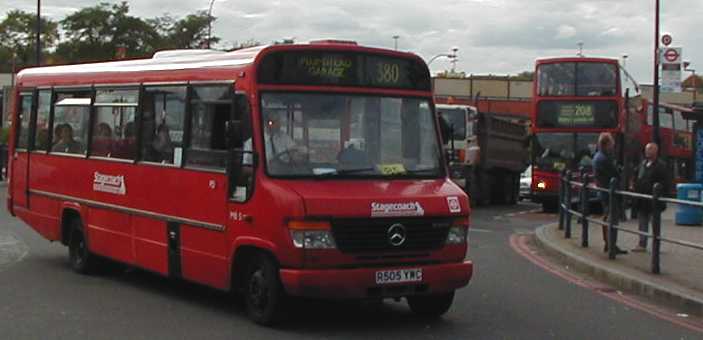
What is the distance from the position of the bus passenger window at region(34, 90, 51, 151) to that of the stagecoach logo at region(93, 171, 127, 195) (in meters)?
1.81

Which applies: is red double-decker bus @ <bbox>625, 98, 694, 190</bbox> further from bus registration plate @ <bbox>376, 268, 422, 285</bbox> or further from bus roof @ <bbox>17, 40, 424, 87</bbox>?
bus registration plate @ <bbox>376, 268, 422, 285</bbox>

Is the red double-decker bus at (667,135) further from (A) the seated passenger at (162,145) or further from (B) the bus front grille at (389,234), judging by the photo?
(B) the bus front grille at (389,234)

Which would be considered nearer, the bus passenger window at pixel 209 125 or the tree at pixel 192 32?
the bus passenger window at pixel 209 125

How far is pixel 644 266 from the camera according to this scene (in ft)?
44.5

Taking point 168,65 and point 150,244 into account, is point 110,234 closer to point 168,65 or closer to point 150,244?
point 150,244

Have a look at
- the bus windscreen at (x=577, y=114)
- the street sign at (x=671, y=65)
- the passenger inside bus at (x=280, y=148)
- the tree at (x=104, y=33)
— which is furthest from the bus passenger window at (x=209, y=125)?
the tree at (x=104, y=33)

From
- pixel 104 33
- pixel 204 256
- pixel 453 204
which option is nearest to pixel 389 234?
pixel 453 204

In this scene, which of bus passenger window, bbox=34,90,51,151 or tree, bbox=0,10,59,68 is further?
tree, bbox=0,10,59,68

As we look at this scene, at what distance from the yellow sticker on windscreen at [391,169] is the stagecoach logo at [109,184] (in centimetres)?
356

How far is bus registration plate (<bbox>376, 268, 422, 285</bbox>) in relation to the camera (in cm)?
907

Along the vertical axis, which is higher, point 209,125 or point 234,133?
point 209,125

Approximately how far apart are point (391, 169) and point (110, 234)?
4.11 m

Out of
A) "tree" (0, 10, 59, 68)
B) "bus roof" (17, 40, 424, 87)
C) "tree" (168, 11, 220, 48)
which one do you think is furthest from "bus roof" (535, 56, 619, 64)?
"tree" (0, 10, 59, 68)

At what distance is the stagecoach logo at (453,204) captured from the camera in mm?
9391
